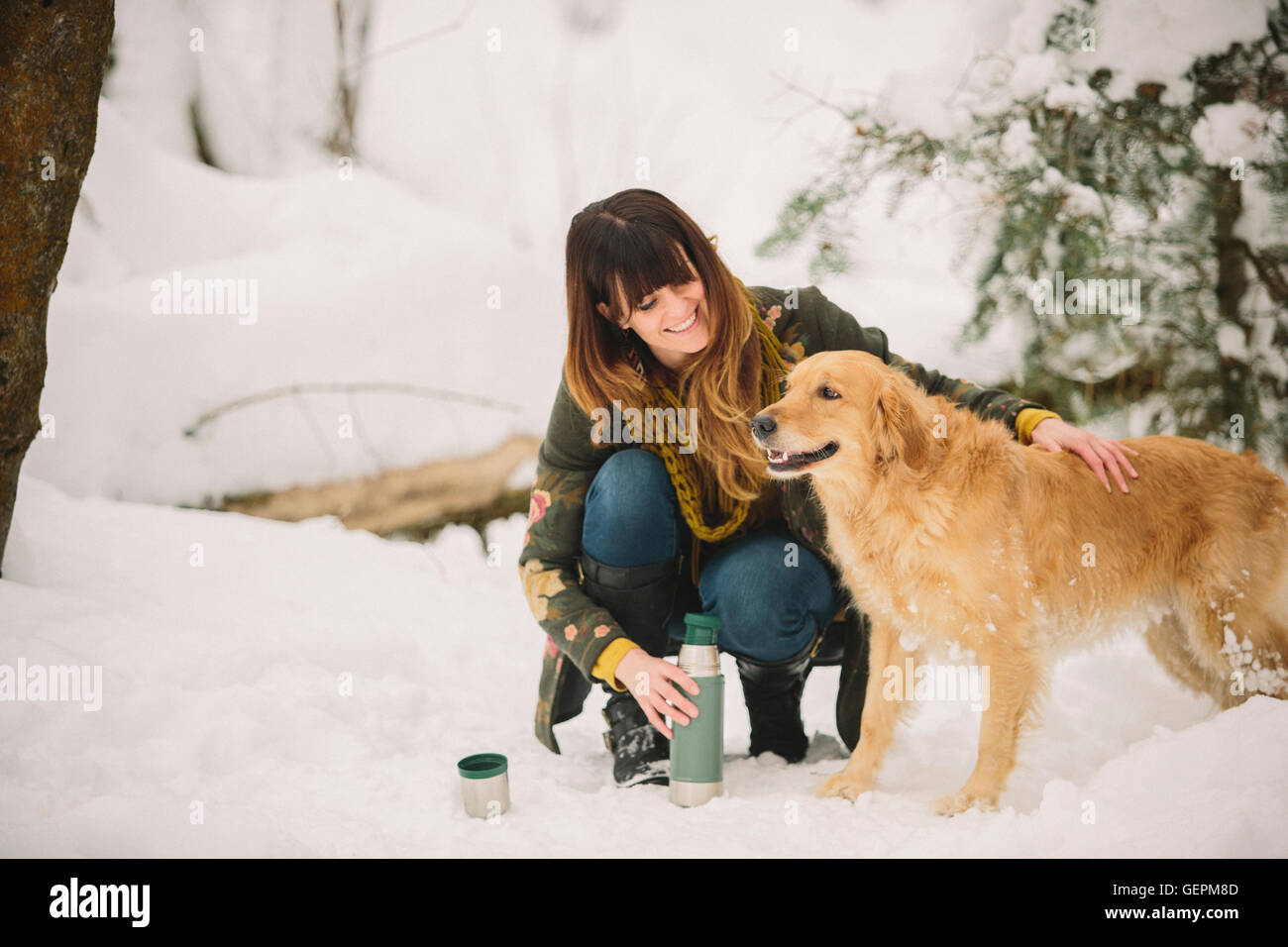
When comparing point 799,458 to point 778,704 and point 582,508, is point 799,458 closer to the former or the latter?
point 582,508

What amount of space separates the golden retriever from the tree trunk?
1839 mm

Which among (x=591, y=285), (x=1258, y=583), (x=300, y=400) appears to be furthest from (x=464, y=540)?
(x=1258, y=583)

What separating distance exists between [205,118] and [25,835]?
176 inches

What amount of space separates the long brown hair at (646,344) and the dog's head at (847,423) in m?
0.21

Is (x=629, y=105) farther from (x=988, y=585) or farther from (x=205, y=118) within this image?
(x=988, y=585)

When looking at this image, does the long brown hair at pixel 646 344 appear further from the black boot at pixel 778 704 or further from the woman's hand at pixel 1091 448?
the woman's hand at pixel 1091 448

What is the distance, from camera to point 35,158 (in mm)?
2205

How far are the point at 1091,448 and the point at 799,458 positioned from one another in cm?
67

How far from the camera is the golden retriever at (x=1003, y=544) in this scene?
1851 millimetres

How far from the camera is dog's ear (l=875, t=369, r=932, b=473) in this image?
184 cm

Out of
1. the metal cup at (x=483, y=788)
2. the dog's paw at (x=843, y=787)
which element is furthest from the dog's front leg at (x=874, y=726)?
the metal cup at (x=483, y=788)

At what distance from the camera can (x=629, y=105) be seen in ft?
15.7

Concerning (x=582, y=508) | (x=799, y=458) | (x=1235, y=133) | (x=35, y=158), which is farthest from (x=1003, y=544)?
(x=35, y=158)

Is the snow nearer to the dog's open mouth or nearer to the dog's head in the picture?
the dog's head
